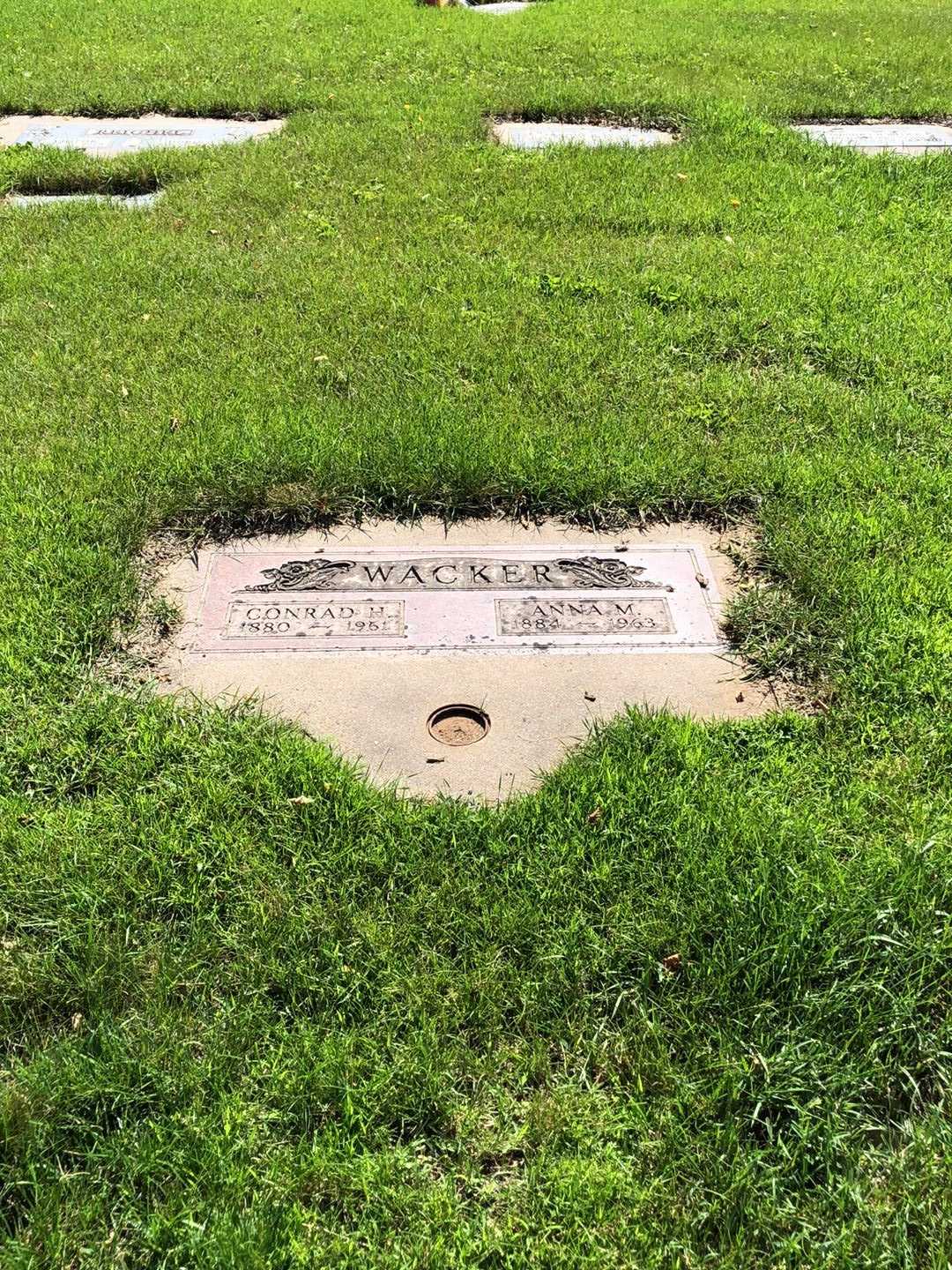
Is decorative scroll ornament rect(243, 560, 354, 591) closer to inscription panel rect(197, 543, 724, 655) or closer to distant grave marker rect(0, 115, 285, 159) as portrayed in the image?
inscription panel rect(197, 543, 724, 655)

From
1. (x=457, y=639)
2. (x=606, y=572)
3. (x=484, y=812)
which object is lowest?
(x=484, y=812)

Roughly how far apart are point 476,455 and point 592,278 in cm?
197

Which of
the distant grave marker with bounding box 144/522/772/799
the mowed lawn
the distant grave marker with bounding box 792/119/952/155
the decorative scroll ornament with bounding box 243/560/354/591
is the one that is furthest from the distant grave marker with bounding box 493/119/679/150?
the decorative scroll ornament with bounding box 243/560/354/591

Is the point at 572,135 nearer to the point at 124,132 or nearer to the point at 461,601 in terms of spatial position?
the point at 124,132

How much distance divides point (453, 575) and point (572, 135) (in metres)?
5.28

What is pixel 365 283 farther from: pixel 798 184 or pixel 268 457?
pixel 798 184

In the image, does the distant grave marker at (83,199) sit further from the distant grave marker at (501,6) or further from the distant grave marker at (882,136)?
the distant grave marker at (501,6)

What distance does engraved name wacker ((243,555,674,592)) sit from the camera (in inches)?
142

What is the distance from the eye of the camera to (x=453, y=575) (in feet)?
12.0

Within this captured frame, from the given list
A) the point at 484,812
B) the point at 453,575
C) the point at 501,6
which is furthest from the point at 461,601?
the point at 501,6

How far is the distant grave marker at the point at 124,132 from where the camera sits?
729 cm

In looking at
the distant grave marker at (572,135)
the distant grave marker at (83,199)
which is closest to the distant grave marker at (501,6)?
the distant grave marker at (572,135)

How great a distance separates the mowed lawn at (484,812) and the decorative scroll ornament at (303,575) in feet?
1.01

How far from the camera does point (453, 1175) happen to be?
6.89 ft
